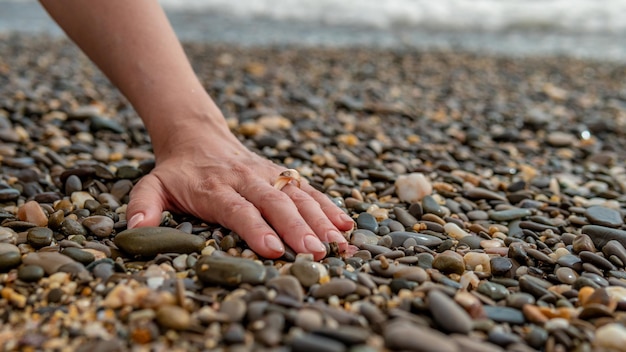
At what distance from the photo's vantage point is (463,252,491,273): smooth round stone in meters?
1.92

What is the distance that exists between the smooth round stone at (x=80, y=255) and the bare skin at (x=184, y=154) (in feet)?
0.72

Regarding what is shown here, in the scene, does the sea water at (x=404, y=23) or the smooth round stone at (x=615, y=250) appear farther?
the sea water at (x=404, y=23)

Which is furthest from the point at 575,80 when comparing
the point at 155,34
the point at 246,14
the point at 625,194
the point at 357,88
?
the point at 246,14

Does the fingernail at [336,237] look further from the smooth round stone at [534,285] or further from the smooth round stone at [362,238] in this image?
the smooth round stone at [534,285]

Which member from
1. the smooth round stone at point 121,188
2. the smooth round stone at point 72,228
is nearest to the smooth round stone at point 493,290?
the smooth round stone at point 72,228

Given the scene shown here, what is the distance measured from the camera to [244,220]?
196 centimetres

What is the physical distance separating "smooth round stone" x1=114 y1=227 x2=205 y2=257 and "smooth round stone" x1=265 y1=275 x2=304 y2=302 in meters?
0.37

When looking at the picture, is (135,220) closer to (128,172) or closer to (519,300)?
(128,172)

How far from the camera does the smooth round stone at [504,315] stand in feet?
5.16

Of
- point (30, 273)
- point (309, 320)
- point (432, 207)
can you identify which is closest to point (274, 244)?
point (309, 320)

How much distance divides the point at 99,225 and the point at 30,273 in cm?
38

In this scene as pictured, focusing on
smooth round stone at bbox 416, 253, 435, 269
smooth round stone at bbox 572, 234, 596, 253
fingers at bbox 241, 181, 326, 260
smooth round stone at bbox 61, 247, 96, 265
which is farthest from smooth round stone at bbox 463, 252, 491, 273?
smooth round stone at bbox 61, 247, 96, 265

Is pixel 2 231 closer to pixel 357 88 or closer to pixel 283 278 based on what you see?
pixel 283 278

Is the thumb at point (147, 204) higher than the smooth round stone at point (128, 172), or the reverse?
the thumb at point (147, 204)
